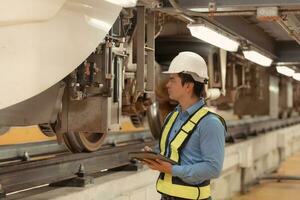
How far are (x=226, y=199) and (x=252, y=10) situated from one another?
12.6 ft

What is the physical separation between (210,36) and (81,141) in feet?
5.32

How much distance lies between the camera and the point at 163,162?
251 cm

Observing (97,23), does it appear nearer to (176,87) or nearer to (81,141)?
(176,87)

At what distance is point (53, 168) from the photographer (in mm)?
4191

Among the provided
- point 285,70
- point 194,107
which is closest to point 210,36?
point 194,107

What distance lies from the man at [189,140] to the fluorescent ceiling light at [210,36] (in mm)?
2128

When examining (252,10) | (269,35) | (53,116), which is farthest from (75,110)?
(269,35)

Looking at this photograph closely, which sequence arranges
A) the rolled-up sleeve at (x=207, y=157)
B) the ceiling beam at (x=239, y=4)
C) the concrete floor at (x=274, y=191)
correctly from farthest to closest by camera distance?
1. the concrete floor at (x=274, y=191)
2. the ceiling beam at (x=239, y=4)
3. the rolled-up sleeve at (x=207, y=157)

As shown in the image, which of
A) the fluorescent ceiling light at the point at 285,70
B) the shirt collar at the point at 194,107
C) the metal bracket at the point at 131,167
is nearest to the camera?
the shirt collar at the point at 194,107

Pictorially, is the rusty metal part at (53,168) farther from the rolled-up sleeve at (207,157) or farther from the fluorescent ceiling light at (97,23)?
the rolled-up sleeve at (207,157)

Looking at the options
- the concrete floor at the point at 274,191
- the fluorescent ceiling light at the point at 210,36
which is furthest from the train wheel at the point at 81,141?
the concrete floor at the point at 274,191

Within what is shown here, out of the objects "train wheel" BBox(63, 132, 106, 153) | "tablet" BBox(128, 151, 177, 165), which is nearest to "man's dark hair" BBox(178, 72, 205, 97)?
"tablet" BBox(128, 151, 177, 165)

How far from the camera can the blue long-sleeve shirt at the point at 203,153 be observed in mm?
2447

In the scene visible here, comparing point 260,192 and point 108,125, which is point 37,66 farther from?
point 260,192
